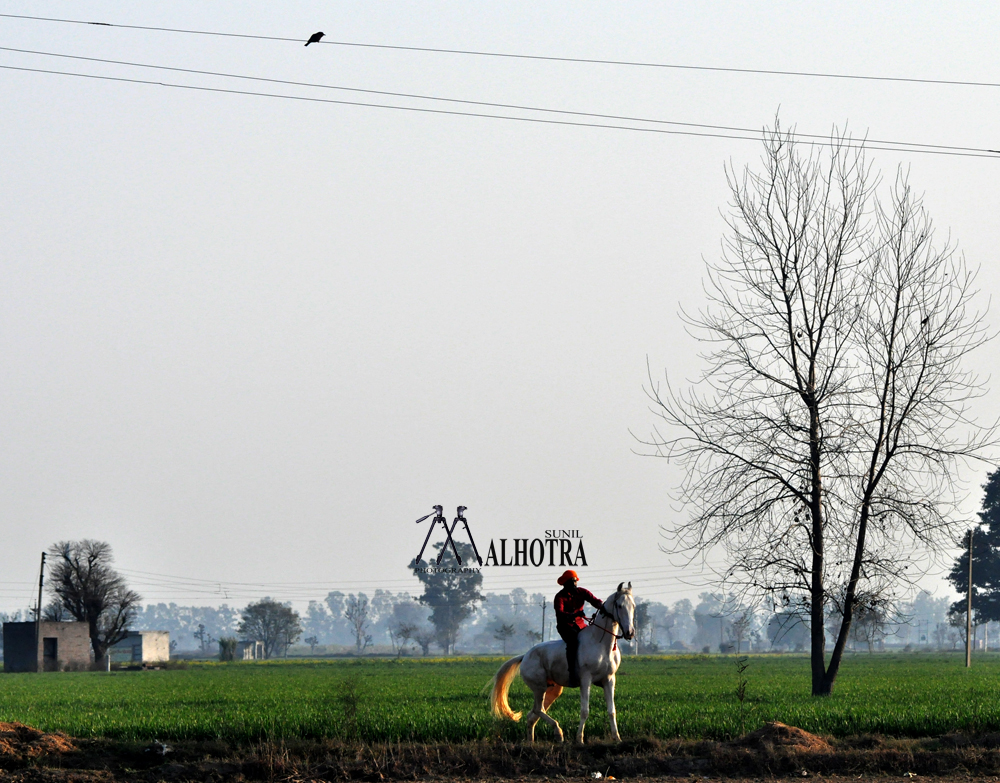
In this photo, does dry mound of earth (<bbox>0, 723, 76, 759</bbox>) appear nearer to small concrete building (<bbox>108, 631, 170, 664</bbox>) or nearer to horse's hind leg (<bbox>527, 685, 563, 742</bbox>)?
horse's hind leg (<bbox>527, 685, 563, 742</bbox>)

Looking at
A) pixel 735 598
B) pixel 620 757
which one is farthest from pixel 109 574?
pixel 620 757

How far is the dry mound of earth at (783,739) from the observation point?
1666 centimetres

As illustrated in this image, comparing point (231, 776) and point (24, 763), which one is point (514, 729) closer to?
point (231, 776)

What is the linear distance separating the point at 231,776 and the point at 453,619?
148309 mm

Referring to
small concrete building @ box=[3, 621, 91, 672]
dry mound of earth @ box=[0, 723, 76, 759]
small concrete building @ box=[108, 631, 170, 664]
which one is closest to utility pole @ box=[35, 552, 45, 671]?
small concrete building @ box=[3, 621, 91, 672]

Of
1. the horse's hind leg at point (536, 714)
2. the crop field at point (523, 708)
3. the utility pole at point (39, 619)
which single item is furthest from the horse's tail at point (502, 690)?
the utility pole at point (39, 619)

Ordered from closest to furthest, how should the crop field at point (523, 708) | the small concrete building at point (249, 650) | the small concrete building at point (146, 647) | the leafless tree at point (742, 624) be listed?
the crop field at point (523, 708)
the leafless tree at point (742, 624)
the small concrete building at point (146, 647)
the small concrete building at point (249, 650)

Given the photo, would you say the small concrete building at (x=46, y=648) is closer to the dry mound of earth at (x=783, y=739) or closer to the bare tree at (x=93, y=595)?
the bare tree at (x=93, y=595)

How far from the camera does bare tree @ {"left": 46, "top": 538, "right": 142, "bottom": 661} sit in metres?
97.9

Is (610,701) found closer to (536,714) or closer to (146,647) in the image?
(536,714)

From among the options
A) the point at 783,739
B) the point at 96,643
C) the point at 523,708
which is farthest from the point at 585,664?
the point at 96,643

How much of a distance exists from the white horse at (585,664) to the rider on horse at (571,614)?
0.11 m

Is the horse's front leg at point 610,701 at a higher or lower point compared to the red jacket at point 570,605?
lower

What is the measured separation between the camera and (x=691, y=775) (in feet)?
51.8
